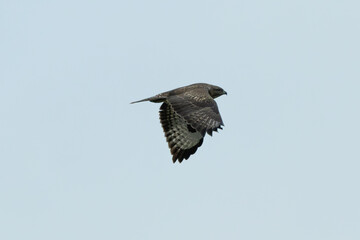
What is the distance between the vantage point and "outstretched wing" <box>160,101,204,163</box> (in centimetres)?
2166

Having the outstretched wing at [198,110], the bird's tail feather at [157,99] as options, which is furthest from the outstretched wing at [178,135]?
the outstretched wing at [198,110]

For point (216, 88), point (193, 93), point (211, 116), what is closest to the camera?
point (211, 116)

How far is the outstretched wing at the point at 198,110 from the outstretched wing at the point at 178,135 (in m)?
0.80

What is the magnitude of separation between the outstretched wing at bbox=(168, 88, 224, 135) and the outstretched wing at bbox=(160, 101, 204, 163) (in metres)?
0.80

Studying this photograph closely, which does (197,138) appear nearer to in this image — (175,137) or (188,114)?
(175,137)

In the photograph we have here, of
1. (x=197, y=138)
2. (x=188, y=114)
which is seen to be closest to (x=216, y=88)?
(x=197, y=138)

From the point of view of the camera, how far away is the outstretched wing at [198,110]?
19500 millimetres

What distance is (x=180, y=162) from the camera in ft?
71.0

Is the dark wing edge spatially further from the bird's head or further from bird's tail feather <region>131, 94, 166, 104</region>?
the bird's head

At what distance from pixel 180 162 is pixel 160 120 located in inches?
42.5

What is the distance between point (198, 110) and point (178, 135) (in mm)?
1900

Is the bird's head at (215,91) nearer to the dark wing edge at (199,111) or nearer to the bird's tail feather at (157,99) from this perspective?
the bird's tail feather at (157,99)

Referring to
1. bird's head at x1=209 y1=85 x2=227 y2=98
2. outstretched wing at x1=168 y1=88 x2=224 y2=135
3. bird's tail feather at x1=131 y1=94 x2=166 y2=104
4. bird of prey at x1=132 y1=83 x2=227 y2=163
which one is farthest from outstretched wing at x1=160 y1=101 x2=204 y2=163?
bird's head at x1=209 y1=85 x2=227 y2=98

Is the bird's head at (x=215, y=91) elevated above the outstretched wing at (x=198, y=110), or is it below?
above
